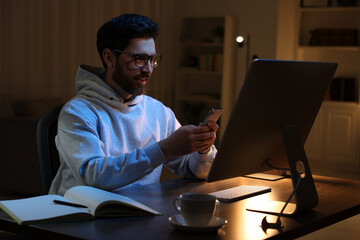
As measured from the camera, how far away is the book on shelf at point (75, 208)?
1291 mm

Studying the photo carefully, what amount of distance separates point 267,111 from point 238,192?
34cm

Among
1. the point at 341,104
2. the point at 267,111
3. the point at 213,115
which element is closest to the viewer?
the point at 267,111

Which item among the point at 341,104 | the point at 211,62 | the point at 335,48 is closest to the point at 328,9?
the point at 335,48

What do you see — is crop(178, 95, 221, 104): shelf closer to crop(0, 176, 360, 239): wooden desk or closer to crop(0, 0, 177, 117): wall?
crop(0, 0, 177, 117): wall

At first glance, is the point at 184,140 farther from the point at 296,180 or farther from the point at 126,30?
the point at 126,30

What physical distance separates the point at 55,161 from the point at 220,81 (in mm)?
5585

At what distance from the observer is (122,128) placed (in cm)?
204

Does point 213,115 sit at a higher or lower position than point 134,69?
lower

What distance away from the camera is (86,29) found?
5871mm

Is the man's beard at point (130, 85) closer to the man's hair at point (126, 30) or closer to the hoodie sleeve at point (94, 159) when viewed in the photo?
the man's hair at point (126, 30)

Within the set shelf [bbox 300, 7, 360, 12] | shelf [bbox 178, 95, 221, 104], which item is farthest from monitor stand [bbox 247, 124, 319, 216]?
shelf [bbox 178, 95, 221, 104]

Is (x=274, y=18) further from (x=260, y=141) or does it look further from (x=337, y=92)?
(x=260, y=141)

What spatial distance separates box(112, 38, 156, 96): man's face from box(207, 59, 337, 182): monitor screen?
618 mm

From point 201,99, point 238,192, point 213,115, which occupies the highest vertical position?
point 213,115
